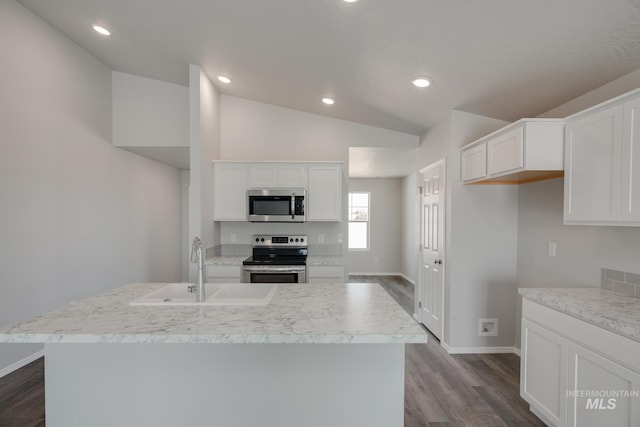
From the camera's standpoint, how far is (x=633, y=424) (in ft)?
4.87

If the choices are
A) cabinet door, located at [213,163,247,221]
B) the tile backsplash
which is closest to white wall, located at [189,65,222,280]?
cabinet door, located at [213,163,247,221]

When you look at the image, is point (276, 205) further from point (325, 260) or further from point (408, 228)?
point (408, 228)

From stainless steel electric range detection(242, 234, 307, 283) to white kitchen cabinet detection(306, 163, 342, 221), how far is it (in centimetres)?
47

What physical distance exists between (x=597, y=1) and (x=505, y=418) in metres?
2.65

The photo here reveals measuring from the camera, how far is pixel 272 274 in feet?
11.7

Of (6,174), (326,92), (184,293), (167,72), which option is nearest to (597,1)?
(326,92)

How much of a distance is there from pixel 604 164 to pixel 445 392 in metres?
2.05

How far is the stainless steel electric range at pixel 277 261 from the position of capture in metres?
3.56

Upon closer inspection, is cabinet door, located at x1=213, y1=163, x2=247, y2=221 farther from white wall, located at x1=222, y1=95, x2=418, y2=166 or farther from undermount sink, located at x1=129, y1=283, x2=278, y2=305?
undermount sink, located at x1=129, y1=283, x2=278, y2=305

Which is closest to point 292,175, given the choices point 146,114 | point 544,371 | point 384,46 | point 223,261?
point 223,261

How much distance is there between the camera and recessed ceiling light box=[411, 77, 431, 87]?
270 cm

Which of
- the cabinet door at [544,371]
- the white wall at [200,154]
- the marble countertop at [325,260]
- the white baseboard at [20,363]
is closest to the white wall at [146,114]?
the white wall at [200,154]

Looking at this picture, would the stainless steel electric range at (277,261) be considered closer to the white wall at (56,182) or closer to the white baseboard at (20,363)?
the white wall at (56,182)

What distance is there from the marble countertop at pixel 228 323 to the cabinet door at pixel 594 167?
141cm
